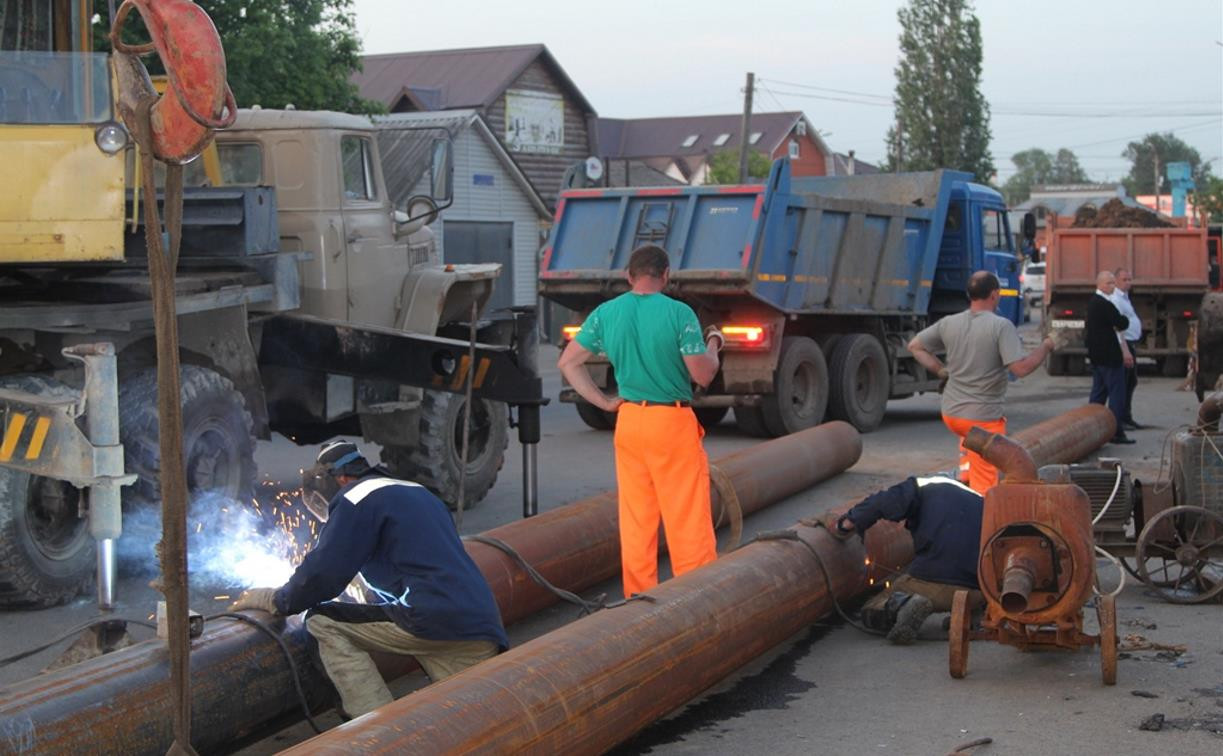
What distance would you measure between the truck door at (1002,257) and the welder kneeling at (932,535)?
1207cm

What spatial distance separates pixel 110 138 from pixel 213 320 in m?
1.64

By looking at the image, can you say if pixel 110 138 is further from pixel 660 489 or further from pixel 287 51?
pixel 287 51

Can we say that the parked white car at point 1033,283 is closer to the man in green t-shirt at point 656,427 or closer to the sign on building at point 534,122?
the sign on building at point 534,122

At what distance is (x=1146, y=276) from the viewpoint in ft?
76.1

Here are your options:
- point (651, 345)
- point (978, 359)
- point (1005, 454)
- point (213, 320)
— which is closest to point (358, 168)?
point (213, 320)

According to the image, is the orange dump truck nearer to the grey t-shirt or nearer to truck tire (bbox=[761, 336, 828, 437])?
truck tire (bbox=[761, 336, 828, 437])

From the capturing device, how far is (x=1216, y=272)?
82.9 ft

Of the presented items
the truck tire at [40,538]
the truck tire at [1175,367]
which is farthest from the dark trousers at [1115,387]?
the truck tire at [40,538]

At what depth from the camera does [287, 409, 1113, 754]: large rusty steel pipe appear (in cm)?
479

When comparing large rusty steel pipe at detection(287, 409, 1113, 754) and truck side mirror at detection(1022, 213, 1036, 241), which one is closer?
large rusty steel pipe at detection(287, 409, 1113, 754)

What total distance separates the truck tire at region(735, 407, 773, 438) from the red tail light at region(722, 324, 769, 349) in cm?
80

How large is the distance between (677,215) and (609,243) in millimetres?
769

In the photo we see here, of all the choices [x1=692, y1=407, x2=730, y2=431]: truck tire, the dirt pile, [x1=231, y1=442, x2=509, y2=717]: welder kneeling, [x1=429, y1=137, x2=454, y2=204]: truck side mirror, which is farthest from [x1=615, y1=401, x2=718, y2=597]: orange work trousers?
the dirt pile

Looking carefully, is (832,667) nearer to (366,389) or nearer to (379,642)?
(379,642)
